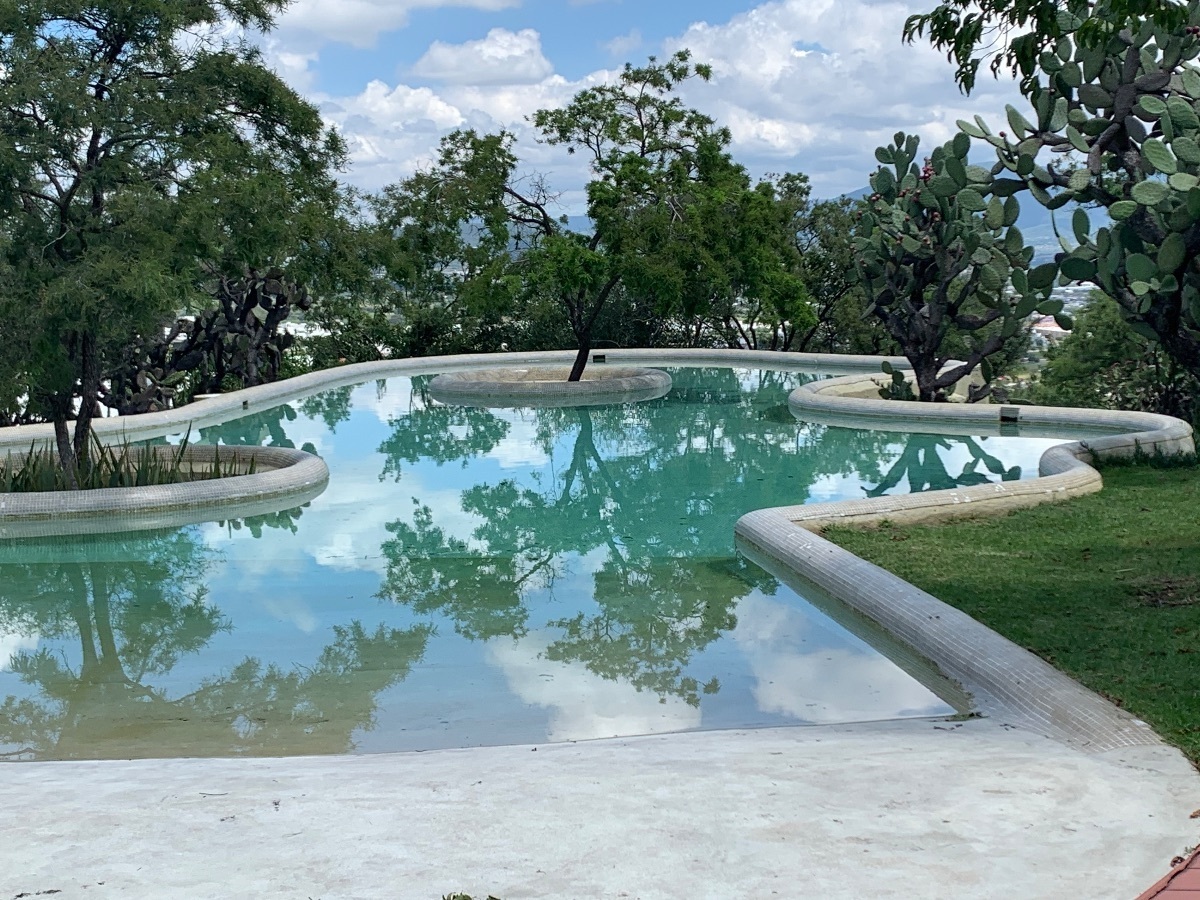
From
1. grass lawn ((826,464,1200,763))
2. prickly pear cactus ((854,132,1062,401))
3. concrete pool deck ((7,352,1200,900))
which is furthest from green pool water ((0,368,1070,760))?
prickly pear cactus ((854,132,1062,401))

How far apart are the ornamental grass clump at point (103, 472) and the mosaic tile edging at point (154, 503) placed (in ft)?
0.87

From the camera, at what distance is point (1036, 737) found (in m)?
5.13

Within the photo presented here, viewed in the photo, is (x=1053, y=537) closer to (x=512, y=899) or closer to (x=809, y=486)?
(x=809, y=486)

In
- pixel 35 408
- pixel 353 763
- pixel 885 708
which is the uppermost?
pixel 35 408

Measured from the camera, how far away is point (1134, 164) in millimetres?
9664

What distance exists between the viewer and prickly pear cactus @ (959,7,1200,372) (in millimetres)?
7977

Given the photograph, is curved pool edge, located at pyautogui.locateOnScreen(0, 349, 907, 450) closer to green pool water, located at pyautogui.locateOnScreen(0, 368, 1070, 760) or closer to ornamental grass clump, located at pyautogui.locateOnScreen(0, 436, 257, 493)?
green pool water, located at pyautogui.locateOnScreen(0, 368, 1070, 760)

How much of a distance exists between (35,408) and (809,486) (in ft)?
29.2

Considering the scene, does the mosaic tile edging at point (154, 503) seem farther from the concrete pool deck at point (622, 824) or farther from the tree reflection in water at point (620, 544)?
the concrete pool deck at point (622, 824)

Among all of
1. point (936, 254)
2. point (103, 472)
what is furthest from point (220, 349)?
point (936, 254)

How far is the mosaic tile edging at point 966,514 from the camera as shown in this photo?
211 inches

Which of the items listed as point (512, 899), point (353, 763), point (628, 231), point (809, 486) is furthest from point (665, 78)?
point (512, 899)

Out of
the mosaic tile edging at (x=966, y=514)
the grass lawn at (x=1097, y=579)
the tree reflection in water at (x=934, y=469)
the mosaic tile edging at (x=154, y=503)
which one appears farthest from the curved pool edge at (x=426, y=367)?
the grass lawn at (x=1097, y=579)

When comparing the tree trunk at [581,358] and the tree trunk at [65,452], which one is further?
the tree trunk at [581,358]
